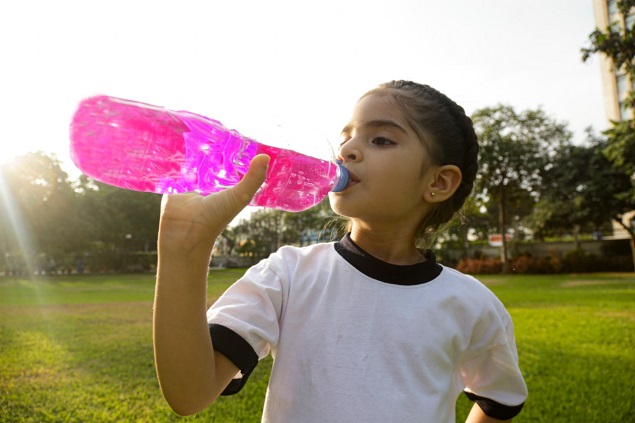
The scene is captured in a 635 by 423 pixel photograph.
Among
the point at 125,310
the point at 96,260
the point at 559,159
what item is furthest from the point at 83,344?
the point at 96,260

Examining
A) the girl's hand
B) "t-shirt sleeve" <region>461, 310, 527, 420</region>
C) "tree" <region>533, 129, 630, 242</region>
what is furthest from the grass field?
"tree" <region>533, 129, 630, 242</region>

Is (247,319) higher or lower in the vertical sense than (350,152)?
lower

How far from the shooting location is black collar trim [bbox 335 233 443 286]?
150 cm

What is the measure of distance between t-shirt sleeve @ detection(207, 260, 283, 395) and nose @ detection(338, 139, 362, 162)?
0.40 meters

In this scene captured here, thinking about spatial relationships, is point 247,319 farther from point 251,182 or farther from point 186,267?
point 251,182

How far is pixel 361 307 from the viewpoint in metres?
1.43

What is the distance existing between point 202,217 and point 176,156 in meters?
0.44

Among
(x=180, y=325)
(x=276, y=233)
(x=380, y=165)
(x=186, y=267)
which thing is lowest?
(x=276, y=233)

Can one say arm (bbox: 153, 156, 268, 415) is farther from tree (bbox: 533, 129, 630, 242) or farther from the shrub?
the shrub

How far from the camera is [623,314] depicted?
30.7 feet

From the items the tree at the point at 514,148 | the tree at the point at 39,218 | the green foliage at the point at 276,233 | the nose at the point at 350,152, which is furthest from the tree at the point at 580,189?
the tree at the point at 39,218

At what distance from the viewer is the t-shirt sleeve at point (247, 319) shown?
117 centimetres

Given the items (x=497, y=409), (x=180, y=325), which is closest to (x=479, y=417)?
(x=497, y=409)

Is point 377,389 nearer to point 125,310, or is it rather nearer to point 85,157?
point 85,157
